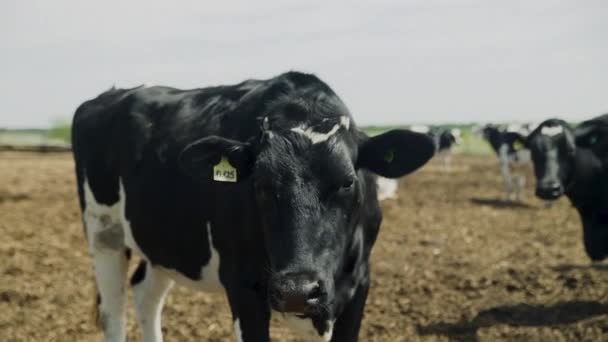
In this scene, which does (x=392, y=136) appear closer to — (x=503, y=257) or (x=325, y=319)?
(x=325, y=319)

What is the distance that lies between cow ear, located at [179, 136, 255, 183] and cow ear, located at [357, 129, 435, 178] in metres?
0.61

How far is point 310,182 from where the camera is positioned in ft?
12.2

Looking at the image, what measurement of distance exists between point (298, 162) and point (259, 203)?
1.05 ft

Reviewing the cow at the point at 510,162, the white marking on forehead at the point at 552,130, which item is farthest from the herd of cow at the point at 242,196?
the cow at the point at 510,162

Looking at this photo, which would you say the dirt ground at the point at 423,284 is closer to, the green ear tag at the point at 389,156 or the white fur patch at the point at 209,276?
the white fur patch at the point at 209,276

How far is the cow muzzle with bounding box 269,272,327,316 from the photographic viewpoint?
3.38 m

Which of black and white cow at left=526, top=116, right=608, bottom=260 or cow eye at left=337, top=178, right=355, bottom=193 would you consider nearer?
cow eye at left=337, top=178, right=355, bottom=193

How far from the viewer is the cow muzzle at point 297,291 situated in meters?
3.38

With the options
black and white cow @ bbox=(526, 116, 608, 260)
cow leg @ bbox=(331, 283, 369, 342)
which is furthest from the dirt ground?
cow leg @ bbox=(331, 283, 369, 342)

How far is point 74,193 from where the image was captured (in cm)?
1723

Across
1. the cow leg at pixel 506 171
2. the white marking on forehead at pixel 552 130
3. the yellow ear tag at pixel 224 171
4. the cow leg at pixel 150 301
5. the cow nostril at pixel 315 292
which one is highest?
the yellow ear tag at pixel 224 171

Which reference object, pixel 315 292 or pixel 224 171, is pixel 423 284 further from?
pixel 315 292

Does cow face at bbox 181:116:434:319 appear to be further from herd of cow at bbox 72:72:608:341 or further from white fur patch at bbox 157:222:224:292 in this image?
white fur patch at bbox 157:222:224:292

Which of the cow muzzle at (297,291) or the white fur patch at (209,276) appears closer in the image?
the cow muzzle at (297,291)
